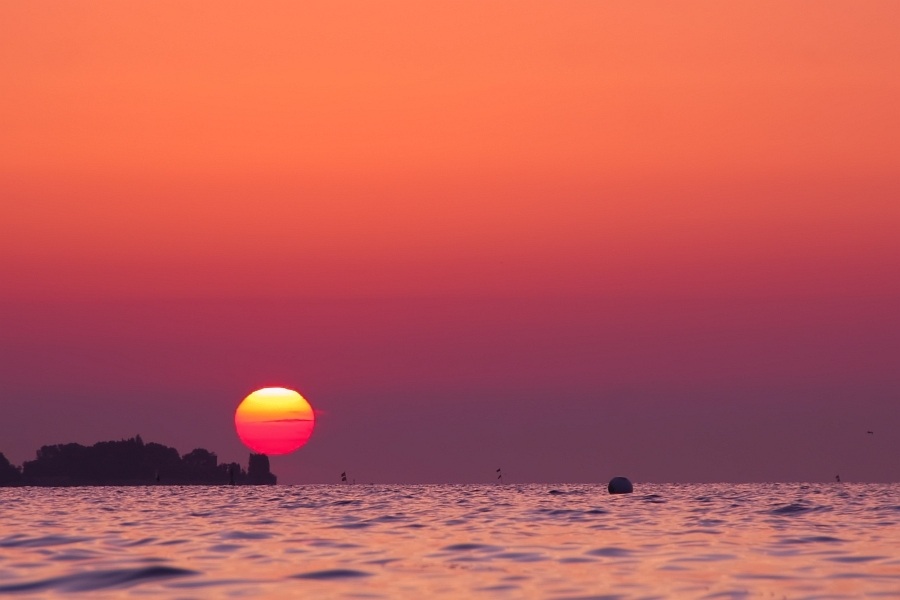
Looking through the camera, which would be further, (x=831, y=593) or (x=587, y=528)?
(x=587, y=528)

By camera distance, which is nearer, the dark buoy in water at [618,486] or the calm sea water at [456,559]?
the calm sea water at [456,559]

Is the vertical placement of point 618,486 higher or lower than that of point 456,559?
higher

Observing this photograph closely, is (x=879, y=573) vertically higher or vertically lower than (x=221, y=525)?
lower

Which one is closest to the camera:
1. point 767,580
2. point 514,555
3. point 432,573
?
point 767,580

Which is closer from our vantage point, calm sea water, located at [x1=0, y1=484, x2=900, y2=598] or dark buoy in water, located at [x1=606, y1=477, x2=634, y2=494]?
calm sea water, located at [x1=0, y1=484, x2=900, y2=598]

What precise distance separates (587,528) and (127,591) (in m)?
29.6

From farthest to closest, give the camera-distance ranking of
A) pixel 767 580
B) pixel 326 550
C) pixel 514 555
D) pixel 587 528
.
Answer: pixel 587 528 → pixel 326 550 → pixel 514 555 → pixel 767 580

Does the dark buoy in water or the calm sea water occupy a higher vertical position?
the dark buoy in water

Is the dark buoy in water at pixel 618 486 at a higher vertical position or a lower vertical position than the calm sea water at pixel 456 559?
higher

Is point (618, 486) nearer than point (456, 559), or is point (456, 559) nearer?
point (456, 559)

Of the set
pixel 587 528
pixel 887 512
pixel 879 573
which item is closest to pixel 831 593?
pixel 879 573

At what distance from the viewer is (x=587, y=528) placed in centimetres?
5372

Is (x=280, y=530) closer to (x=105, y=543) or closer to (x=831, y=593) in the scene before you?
(x=105, y=543)

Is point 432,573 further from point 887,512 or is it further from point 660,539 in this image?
point 887,512
